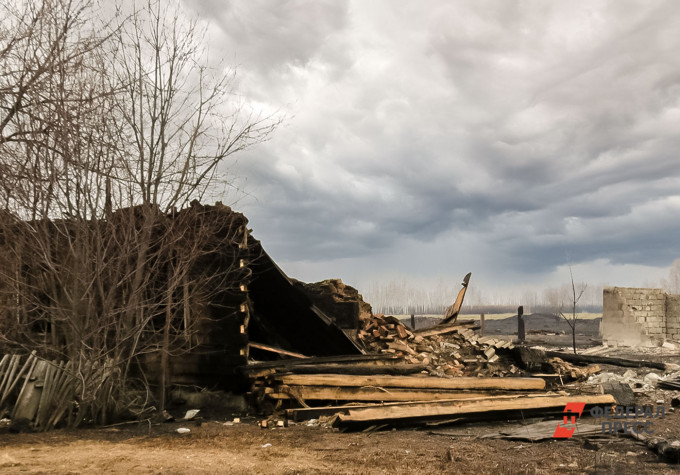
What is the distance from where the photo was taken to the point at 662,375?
13383mm

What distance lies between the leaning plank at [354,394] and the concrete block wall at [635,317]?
14944mm

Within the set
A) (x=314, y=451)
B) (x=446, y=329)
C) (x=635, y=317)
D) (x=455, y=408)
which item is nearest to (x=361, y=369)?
(x=455, y=408)

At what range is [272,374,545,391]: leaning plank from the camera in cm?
943

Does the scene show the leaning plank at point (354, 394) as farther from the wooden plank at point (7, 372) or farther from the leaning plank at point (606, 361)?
the leaning plank at point (606, 361)

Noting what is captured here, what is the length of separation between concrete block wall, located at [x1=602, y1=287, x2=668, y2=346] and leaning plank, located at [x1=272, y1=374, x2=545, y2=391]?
13491 mm

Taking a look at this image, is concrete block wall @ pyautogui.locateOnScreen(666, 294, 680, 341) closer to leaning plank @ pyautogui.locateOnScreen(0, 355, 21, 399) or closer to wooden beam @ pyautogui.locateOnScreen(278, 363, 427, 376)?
wooden beam @ pyautogui.locateOnScreen(278, 363, 427, 376)

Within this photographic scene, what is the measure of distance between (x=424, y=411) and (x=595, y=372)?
7.39 metres

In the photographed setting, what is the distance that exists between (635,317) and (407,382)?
15.8 m

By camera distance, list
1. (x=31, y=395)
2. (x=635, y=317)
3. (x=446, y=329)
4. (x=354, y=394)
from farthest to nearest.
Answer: (x=635, y=317) < (x=446, y=329) < (x=354, y=394) < (x=31, y=395)

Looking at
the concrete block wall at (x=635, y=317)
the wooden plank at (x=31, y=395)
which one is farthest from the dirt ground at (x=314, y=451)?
the concrete block wall at (x=635, y=317)

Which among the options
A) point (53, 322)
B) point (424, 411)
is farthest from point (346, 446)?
point (53, 322)

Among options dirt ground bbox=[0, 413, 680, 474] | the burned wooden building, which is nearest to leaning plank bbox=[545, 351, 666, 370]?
dirt ground bbox=[0, 413, 680, 474]

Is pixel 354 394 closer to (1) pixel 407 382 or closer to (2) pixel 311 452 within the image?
(1) pixel 407 382

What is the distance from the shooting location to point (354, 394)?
943 cm
